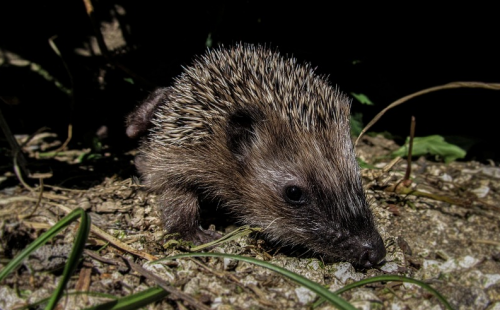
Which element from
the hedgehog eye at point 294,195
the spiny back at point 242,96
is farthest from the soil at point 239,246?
the spiny back at point 242,96

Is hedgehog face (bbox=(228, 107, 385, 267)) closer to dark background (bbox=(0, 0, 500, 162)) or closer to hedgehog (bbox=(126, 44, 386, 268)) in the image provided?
hedgehog (bbox=(126, 44, 386, 268))

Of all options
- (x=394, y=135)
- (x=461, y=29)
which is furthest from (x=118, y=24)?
(x=461, y=29)

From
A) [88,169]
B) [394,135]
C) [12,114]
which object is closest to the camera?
[88,169]

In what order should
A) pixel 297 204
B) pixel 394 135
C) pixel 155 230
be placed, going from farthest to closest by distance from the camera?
1. pixel 394 135
2. pixel 155 230
3. pixel 297 204

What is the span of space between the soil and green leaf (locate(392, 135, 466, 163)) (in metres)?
0.10

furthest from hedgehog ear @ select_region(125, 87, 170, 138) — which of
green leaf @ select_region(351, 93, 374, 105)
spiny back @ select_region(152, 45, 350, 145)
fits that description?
green leaf @ select_region(351, 93, 374, 105)

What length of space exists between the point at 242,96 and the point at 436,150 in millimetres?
2502

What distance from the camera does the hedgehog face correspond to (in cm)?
302

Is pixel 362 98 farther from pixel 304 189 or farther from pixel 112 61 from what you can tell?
pixel 112 61

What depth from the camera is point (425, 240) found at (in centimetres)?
366

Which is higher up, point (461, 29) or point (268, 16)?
point (268, 16)

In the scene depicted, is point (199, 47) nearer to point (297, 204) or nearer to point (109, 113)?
point (109, 113)

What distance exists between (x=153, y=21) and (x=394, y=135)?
9.56 ft

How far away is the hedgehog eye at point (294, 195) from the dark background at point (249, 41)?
2017 millimetres
